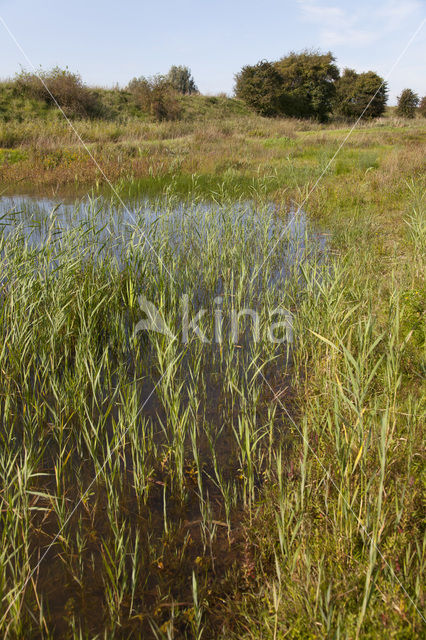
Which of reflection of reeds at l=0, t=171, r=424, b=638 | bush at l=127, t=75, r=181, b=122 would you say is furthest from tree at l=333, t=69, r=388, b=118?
reflection of reeds at l=0, t=171, r=424, b=638

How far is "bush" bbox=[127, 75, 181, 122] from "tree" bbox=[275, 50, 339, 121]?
916 centimetres

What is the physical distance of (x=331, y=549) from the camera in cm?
156

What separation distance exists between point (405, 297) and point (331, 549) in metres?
2.05

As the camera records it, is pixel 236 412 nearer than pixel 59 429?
No

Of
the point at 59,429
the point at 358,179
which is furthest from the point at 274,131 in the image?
the point at 59,429

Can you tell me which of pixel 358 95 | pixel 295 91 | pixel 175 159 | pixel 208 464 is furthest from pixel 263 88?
pixel 208 464

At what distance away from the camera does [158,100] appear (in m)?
24.5

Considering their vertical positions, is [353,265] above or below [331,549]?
above

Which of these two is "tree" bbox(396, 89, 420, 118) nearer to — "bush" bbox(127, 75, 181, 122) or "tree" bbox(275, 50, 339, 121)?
"tree" bbox(275, 50, 339, 121)

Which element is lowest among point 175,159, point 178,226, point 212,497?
point 212,497

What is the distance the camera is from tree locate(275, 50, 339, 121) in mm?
30219

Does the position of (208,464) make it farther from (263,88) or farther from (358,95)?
(358,95)

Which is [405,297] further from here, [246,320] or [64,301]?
[64,301]

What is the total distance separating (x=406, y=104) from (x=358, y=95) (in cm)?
446
